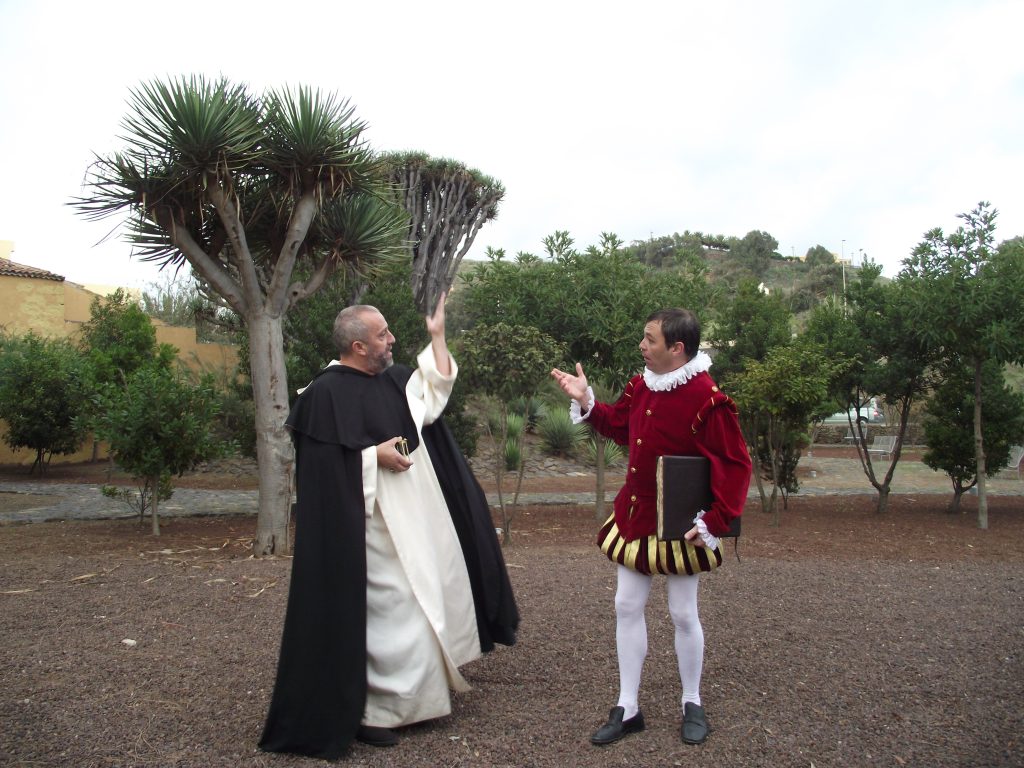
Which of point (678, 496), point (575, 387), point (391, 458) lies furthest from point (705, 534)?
point (391, 458)

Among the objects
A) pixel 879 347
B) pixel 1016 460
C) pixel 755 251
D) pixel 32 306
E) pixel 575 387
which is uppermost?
pixel 755 251

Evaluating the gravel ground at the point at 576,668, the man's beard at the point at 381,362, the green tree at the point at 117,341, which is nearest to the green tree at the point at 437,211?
the green tree at the point at 117,341

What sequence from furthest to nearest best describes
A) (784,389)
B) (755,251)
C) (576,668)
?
(755,251) < (784,389) < (576,668)

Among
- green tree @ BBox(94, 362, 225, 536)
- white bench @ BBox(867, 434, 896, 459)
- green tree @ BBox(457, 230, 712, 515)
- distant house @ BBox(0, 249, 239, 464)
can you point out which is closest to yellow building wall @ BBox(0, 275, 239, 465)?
distant house @ BBox(0, 249, 239, 464)

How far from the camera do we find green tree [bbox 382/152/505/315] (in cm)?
2567

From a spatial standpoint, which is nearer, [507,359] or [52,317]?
[507,359]

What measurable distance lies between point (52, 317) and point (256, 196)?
15517 mm

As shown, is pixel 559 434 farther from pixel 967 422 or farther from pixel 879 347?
pixel 967 422

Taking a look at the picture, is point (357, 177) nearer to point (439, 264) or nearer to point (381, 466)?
point (381, 466)

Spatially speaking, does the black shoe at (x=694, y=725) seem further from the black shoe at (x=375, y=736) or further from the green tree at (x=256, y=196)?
the green tree at (x=256, y=196)

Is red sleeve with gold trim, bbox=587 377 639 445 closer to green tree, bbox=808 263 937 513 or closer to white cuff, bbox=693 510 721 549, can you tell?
white cuff, bbox=693 510 721 549

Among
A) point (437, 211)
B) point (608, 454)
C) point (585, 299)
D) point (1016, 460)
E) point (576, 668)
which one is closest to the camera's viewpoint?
point (576, 668)

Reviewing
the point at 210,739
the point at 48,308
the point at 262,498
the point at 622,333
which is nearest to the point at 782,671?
the point at 210,739

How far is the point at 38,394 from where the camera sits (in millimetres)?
16875
